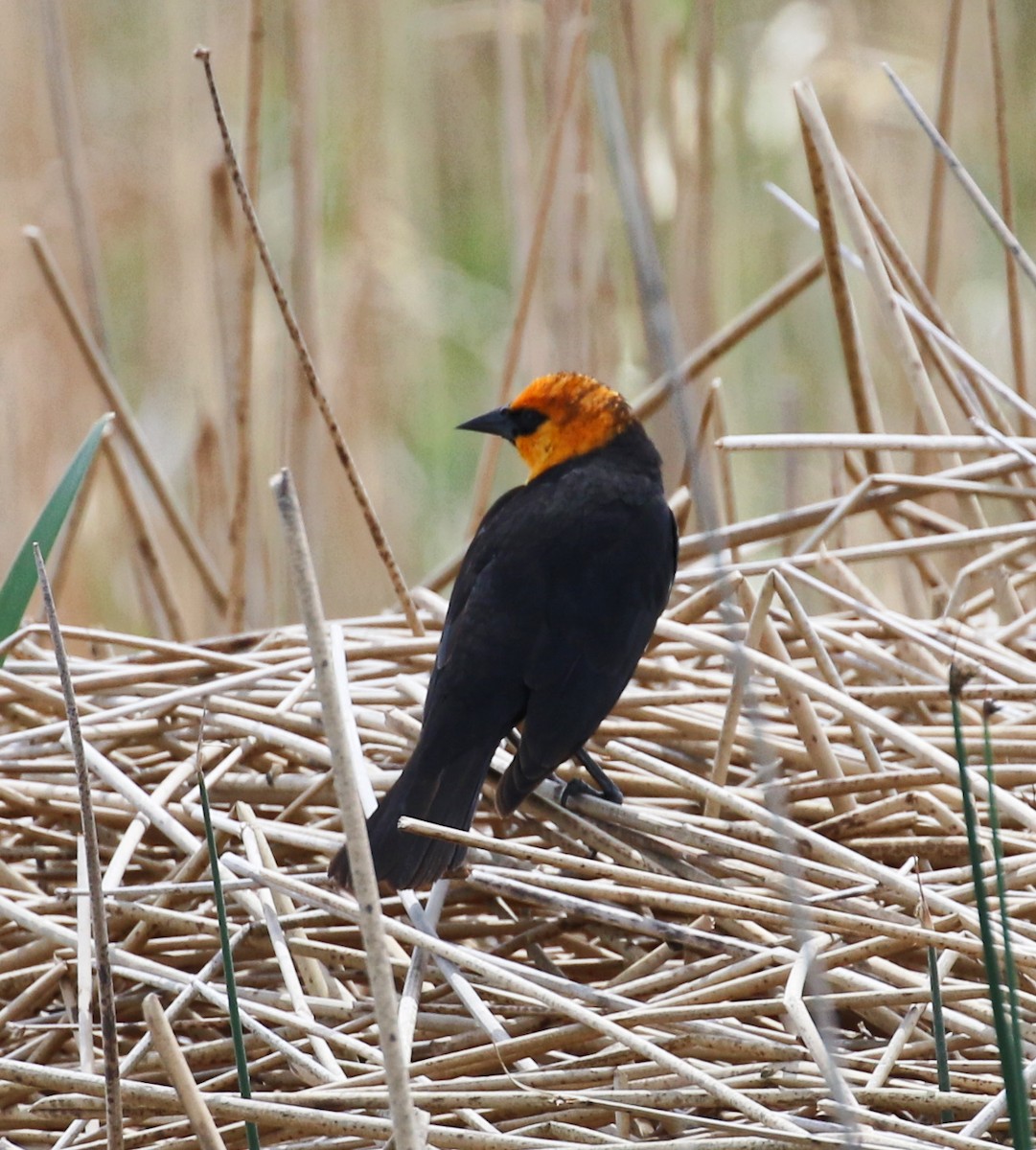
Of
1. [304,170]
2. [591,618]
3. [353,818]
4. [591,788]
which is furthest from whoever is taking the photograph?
[304,170]

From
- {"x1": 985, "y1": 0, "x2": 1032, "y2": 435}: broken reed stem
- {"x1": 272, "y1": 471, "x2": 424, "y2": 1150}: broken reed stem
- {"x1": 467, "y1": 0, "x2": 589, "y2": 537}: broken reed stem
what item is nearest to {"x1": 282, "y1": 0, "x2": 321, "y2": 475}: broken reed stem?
{"x1": 467, "y1": 0, "x2": 589, "y2": 537}: broken reed stem

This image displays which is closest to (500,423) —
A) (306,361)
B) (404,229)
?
(306,361)

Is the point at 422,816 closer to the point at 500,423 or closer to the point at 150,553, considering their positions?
the point at 500,423

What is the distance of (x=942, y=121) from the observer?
288 centimetres

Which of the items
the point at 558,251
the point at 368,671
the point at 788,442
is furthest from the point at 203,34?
the point at 788,442

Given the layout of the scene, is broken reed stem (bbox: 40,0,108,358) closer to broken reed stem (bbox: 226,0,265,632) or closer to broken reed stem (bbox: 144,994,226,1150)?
broken reed stem (bbox: 226,0,265,632)

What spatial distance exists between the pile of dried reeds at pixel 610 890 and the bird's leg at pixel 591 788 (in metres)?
0.04

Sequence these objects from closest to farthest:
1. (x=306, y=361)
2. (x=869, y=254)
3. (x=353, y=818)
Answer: (x=353, y=818) → (x=306, y=361) → (x=869, y=254)

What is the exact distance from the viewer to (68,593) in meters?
3.79

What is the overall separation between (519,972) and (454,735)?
463 mm

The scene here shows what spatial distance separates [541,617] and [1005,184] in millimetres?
1337

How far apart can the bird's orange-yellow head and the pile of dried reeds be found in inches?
12.6

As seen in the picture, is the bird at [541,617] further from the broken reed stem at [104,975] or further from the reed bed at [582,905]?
the broken reed stem at [104,975]

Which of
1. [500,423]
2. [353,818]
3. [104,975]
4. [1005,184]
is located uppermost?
[1005,184]
